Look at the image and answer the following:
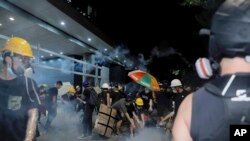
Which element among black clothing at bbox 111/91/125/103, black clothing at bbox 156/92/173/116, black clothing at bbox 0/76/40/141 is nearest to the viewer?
black clothing at bbox 0/76/40/141

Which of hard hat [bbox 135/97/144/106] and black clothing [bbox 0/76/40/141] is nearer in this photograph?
black clothing [bbox 0/76/40/141]

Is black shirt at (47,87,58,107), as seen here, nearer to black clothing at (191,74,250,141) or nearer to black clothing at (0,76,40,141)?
black clothing at (0,76,40,141)

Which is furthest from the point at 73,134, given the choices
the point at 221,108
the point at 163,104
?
the point at 221,108

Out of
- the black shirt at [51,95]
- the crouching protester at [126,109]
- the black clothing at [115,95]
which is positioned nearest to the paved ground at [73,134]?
the crouching protester at [126,109]

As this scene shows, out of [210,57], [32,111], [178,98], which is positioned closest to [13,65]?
[32,111]

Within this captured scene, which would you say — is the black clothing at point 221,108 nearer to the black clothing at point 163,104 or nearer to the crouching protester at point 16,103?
the crouching protester at point 16,103

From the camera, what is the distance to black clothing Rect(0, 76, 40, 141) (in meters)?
3.99

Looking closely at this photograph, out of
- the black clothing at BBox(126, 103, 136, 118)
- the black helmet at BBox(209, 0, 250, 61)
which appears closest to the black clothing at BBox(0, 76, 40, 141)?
the black helmet at BBox(209, 0, 250, 61)

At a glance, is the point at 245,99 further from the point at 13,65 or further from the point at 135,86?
the point at 135,86

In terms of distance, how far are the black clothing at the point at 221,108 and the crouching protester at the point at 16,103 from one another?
8.11 ft

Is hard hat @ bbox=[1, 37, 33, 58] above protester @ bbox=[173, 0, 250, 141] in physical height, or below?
above

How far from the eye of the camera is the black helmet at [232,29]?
1930 mm

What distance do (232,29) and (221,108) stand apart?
0.39m

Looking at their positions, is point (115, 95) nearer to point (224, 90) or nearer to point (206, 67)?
point (206, 67)
